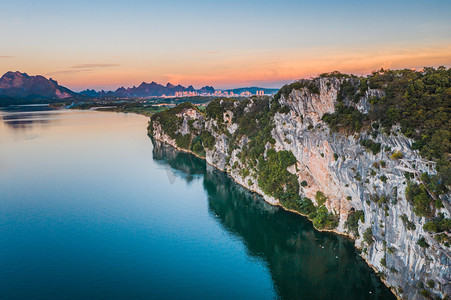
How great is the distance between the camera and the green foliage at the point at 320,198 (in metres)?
32.2

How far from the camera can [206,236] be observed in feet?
104

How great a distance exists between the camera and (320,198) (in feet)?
107

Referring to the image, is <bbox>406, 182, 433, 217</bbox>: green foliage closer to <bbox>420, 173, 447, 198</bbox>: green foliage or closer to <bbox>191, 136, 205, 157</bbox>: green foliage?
<bbox>420, 173, 447, 198</bbox>: green foliage

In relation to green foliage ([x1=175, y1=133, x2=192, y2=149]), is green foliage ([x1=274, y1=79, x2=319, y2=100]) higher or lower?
higher

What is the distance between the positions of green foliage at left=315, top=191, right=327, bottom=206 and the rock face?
468 mm

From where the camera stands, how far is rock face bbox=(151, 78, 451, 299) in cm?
1930

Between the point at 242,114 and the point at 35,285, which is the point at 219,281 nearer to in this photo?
the point at 35,285

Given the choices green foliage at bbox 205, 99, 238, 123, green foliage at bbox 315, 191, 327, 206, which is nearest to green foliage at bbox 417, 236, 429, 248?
green foliage at bbox 315, 191, 327, 206

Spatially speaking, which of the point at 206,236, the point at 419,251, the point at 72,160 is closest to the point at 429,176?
the point at 419,251

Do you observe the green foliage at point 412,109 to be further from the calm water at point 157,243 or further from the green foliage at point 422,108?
the calm water at point 157,243

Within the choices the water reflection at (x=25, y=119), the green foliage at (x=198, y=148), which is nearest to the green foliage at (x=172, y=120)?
the green foliage at (x=198, y=148)

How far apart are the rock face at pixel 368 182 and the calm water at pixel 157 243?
2446mm

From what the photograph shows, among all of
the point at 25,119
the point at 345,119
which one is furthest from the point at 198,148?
the point at 25,119

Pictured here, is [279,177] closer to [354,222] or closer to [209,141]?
[354,222]
